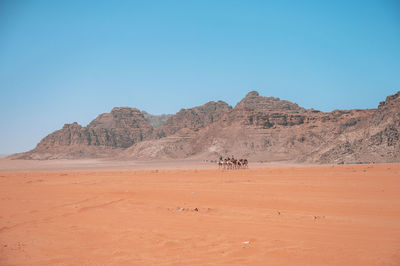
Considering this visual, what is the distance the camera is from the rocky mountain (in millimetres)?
51250

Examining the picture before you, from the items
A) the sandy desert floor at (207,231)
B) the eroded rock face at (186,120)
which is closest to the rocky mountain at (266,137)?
the eroded rock face at (186,120)

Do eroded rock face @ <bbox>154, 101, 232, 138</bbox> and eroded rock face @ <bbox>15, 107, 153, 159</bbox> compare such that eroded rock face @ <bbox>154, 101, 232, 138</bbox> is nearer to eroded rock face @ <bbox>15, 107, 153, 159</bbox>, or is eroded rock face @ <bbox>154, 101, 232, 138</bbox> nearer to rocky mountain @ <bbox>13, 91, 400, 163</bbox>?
rocky mountain @ <bbox>13, 91, 400, 163</bbox>

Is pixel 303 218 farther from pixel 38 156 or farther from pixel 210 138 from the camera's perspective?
pixel 38 156

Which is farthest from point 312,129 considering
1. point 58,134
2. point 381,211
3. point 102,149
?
point 58,134

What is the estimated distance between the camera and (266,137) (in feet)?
344

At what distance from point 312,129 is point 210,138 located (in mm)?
33599

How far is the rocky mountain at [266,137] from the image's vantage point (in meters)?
51.2

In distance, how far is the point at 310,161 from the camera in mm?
59312

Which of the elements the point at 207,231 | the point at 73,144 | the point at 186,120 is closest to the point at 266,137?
the point at 186,120

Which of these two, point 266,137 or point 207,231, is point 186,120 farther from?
point 207,231

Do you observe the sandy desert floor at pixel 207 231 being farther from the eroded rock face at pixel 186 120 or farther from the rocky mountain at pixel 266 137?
the eroded rock face at pixel 186 120

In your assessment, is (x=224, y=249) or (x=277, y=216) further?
(x=277, y=216)

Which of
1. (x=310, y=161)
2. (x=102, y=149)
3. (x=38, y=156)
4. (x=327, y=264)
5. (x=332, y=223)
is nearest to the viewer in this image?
(x=327, y=264)

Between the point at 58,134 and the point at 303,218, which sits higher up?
the point at 58,134
